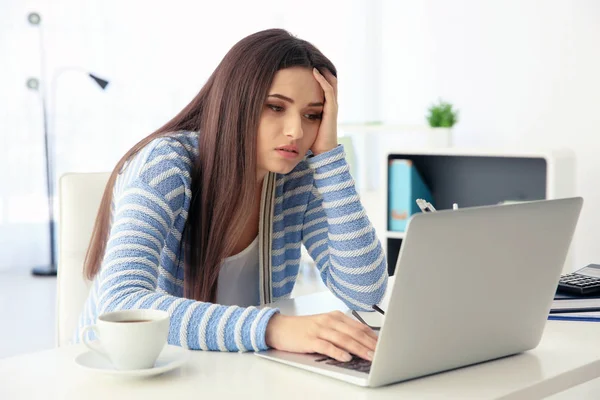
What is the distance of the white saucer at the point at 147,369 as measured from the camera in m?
0.92

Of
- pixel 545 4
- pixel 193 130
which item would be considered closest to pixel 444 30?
pixel 545 4

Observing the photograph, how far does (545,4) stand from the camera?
4.33 m

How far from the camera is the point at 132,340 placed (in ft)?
3.01

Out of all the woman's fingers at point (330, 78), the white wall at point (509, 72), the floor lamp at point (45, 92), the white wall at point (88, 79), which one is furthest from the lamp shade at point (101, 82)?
the woman's fingers at point (330, 78)

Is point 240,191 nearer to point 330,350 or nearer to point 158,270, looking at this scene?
point 158,270

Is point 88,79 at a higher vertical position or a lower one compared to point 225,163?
higher

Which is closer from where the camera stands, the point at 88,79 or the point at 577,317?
the point at 577,317

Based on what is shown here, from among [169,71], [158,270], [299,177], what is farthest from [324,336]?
[169,71]

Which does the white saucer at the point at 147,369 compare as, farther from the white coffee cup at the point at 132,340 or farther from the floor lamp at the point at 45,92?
the floor lamp at the point at 45,92

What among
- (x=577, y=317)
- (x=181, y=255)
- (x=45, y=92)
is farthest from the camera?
(x=45, y=92)

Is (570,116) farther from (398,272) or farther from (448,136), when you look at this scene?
(398,272)

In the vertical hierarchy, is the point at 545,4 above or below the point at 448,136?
above

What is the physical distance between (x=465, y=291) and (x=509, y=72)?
148 inches

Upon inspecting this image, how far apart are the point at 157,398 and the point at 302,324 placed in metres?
0.24
